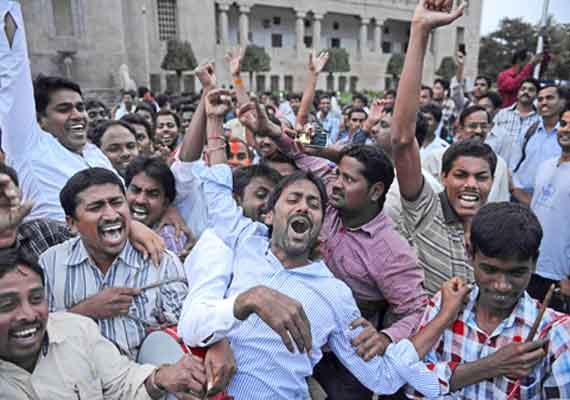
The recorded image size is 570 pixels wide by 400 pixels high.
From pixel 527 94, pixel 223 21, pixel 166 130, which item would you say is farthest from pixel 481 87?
pixel 223 21

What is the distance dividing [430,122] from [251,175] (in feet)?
9.72

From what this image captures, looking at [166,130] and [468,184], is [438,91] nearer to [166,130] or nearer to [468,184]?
[166,130]

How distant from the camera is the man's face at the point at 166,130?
5.11m

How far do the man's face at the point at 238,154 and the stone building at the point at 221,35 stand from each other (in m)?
18.5

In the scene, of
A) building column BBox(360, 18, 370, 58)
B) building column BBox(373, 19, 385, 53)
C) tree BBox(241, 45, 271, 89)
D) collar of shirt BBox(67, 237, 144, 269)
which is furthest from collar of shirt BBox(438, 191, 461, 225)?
building column BBox(373, 19, 385, 53)

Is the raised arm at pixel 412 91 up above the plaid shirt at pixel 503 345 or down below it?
above

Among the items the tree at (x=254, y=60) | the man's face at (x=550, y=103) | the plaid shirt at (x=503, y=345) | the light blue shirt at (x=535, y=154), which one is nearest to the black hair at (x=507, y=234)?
the plaid shirt at (x=503, y=345)

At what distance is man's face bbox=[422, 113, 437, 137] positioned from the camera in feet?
15.9

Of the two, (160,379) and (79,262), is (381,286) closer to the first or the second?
(160,379)

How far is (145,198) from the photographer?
3047 mm

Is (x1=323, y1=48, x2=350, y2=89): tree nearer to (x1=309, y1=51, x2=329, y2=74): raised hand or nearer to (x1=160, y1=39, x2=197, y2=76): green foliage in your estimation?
(x1=160, y1=39, x2=197, y2=76): green foliage

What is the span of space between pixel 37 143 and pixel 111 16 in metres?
25.9

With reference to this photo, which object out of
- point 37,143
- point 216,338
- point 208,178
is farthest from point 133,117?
point 216,338

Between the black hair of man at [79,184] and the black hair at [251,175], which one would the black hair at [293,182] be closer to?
the black hair at [251,175]
